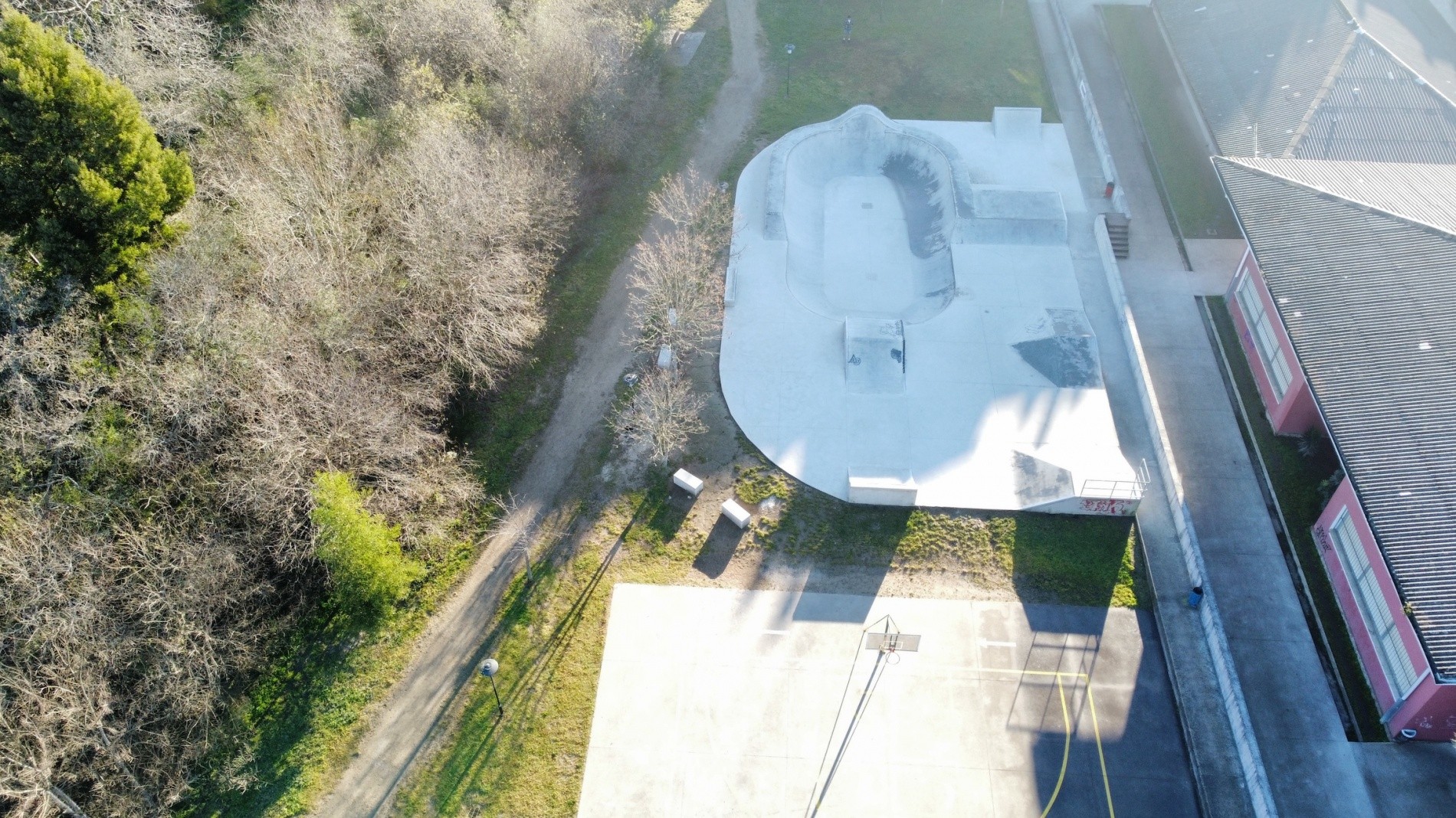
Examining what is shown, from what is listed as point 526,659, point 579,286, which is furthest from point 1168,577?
point 579,286

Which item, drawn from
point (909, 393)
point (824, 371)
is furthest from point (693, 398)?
point (909, 393)

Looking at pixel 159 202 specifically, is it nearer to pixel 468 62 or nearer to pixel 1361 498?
pixel 468 62

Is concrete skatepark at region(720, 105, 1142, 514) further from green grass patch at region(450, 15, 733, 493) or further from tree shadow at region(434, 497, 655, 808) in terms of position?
green grass patch at region(450, 15, 733, 493)

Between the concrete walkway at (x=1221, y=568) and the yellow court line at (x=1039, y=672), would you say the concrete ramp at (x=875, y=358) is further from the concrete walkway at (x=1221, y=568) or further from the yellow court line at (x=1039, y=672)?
the yellow court line at (x=1039, y=672)

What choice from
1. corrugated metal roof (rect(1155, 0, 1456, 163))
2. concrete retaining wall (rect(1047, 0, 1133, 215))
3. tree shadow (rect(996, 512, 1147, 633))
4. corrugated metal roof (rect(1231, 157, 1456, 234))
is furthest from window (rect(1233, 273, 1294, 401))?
tree shadow (rect(996, 512, 1147, 633))

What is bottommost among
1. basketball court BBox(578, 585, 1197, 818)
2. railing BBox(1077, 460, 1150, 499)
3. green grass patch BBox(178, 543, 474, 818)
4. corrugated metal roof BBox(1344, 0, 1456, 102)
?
green grass patch BBox(178, 543, 474, 818)

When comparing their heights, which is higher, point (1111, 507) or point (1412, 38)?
point (1412, 38)

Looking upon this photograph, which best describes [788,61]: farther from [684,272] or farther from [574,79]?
[684,272]
